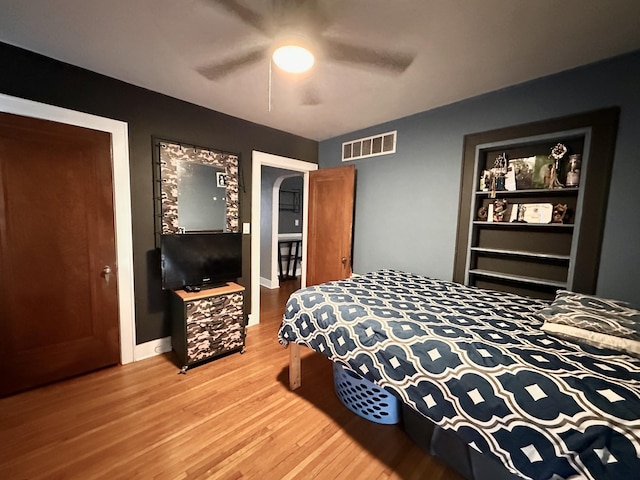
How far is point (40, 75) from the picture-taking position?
6.12 feet

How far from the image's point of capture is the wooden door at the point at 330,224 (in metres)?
3.20

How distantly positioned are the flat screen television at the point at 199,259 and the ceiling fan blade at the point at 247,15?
1772 millimetres

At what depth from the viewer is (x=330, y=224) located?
3412 mm

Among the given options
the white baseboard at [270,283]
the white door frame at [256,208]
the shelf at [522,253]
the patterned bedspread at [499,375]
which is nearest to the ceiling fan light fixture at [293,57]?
the patterned bedspread at [499,375]

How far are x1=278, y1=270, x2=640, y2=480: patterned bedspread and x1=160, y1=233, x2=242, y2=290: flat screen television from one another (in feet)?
4.06

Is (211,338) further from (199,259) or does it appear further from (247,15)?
(247,15)

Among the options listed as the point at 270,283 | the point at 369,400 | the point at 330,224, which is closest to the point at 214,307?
the point at 369,400

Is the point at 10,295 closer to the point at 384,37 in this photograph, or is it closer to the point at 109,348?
the point at 109,348

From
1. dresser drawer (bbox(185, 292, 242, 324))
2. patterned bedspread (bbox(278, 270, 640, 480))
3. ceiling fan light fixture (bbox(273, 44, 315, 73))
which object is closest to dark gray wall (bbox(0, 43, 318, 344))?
dresser drawer (bbox(185, 292, 242, 324))

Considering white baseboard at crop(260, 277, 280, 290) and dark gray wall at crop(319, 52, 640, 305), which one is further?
white baseboard at crop(260, 277, 280, 290)

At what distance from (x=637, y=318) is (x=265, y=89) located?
290 cm

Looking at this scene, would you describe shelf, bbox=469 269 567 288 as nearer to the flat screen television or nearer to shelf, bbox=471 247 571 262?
shelf, bbox=471 247 571 262

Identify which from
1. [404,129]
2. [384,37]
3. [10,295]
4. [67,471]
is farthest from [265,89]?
[67,471]

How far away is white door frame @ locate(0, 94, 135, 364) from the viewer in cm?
205
